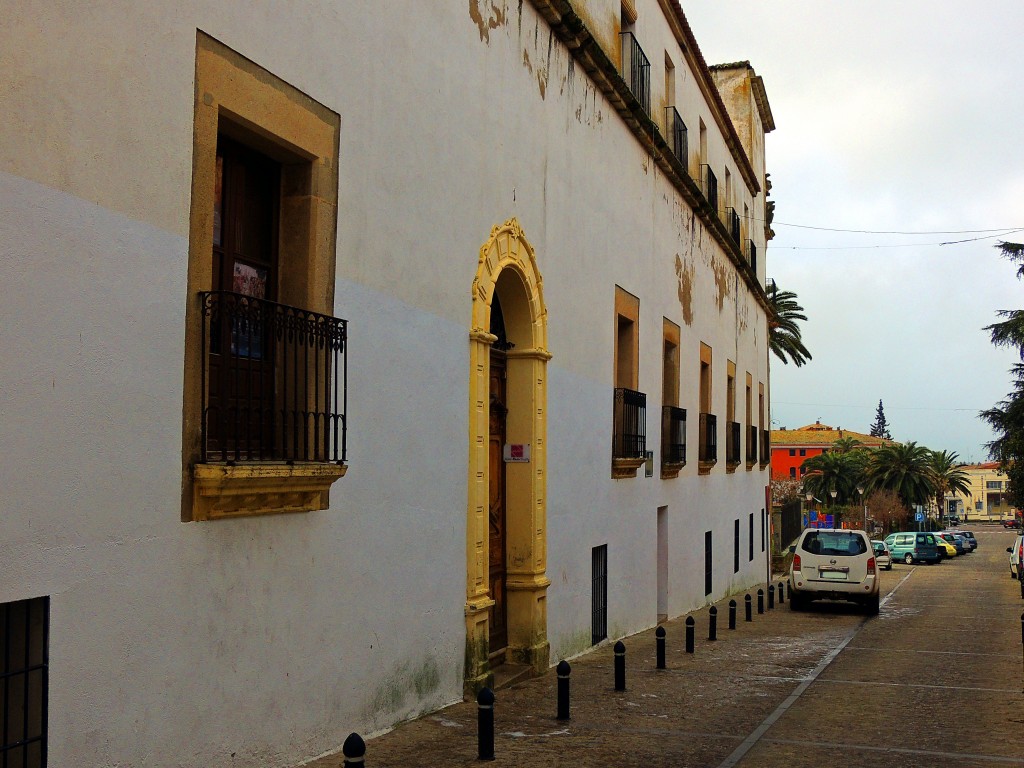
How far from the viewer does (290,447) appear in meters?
7.10

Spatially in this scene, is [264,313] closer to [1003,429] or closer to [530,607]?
[530,607]

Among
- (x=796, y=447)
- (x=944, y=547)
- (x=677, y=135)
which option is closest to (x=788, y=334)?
(x=944, y=547)

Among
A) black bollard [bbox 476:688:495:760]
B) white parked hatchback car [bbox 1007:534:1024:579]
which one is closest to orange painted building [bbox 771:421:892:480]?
white parked hatchback car [bbox 1007:534:1024:579]

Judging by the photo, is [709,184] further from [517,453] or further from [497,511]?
[497,511]

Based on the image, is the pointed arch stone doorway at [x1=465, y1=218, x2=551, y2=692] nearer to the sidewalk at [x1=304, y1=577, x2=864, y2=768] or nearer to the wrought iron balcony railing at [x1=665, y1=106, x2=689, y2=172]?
the sidewalk at [x1=304, y1=577, x2=864, y2=768]

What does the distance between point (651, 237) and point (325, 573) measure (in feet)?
36.9

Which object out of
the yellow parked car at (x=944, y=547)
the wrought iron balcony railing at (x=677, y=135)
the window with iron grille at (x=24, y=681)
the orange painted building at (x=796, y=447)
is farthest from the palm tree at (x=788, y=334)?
the orange painted building at (x=796, y=447)

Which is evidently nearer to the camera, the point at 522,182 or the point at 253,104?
the point at 253,104

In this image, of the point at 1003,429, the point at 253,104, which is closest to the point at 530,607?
the point at 253,104

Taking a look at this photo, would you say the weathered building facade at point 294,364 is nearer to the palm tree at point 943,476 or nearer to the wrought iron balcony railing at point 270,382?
the wrought iron balcony railing at point 270,382

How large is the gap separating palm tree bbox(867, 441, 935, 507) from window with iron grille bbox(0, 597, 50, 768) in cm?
7906

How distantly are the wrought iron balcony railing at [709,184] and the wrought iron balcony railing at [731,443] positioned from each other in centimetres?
553

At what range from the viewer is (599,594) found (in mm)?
14625

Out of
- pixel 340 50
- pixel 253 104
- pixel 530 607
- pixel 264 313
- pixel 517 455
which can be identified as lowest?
pixel 530 607
